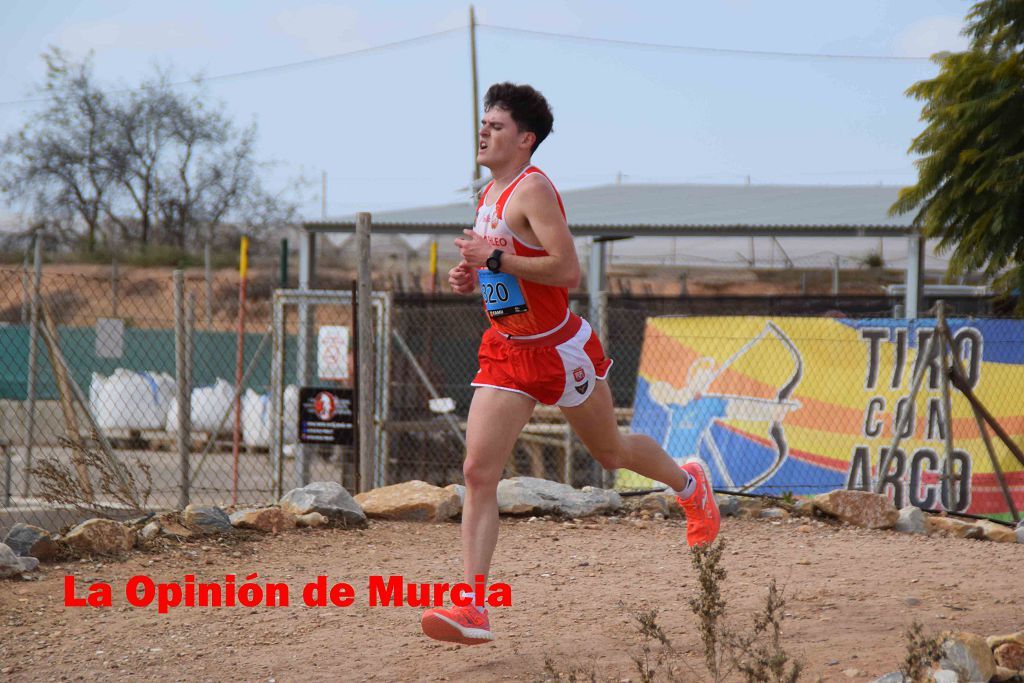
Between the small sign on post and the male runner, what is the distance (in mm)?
5139

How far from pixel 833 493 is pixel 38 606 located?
15.9 ft

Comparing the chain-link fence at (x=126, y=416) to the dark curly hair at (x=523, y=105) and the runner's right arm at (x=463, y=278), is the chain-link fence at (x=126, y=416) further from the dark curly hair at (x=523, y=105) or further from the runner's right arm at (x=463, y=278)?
the dark curly hair at (x=523, y=105)

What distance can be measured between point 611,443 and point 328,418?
5.16 metres

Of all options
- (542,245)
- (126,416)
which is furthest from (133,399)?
(542,245)

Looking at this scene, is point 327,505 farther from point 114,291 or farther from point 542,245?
point 114,291

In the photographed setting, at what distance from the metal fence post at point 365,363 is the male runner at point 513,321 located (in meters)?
3.66

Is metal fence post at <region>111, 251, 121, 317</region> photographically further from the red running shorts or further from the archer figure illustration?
the red running shorts

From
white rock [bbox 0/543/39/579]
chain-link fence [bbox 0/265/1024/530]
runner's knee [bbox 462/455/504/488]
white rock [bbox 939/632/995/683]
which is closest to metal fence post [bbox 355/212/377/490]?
chain-link fence [bbox 0/265/1024/530]

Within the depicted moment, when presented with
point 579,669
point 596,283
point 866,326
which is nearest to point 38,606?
point 579,669

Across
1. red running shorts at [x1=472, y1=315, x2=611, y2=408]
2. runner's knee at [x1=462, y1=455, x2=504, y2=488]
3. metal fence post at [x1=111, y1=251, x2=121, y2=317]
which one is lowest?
runner's knee at [x1=462, y1=455, x2=504, y2=488]

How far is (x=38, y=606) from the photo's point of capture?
5.08 meters

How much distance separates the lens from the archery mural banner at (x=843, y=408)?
8.90 meters

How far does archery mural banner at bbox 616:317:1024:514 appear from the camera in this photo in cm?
890

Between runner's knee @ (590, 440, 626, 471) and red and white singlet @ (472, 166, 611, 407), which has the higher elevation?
red and white singlet @ (472, 166, 611, 407)
